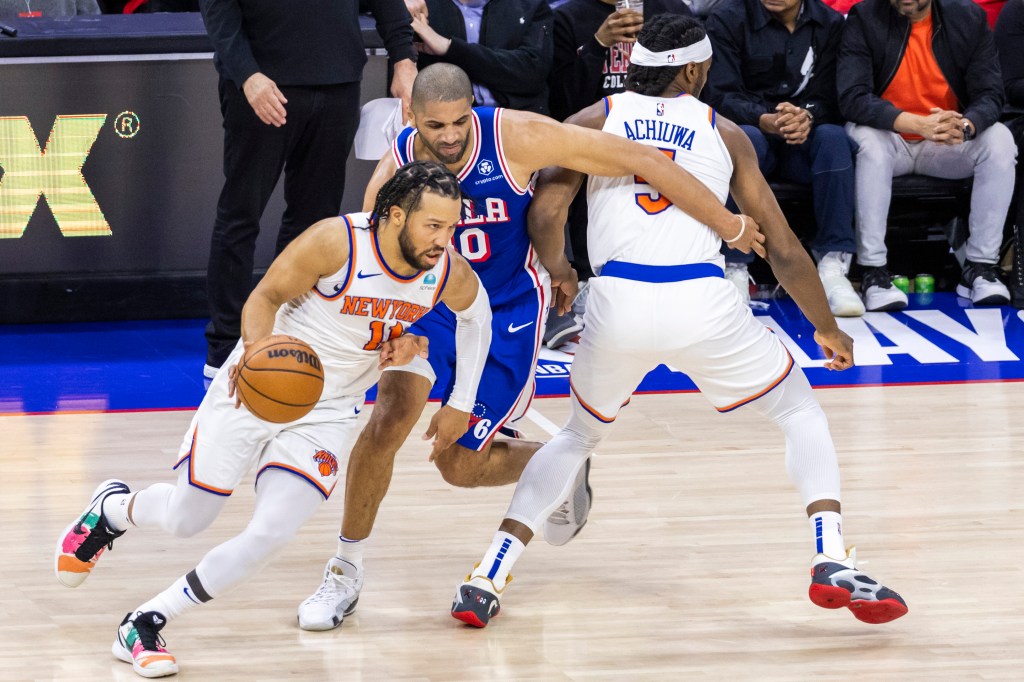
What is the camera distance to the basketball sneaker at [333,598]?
13.8 ft

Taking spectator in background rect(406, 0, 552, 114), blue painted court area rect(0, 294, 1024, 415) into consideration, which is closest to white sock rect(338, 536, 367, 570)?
blue painted court area rect(0, 294, 1024, 415)

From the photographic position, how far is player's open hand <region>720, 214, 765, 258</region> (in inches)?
169

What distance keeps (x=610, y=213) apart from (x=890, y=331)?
377cm

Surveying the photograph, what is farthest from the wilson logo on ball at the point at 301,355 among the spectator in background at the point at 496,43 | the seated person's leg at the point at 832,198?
the seated person's leg at the point at 832,198

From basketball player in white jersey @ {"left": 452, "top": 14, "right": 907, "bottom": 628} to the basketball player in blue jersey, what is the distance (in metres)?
0.11

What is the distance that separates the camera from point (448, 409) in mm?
4234

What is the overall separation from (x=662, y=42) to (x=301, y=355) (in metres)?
1.46

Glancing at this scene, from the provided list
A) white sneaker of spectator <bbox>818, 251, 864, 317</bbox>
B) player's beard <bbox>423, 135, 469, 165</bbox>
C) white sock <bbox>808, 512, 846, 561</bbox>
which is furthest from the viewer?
white sneaker of spectator <bbox>818, 251, 864, 317</bbox>

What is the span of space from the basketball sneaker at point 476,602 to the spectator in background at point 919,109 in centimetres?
444

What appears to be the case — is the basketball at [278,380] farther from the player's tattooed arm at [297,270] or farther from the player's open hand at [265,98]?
the player's open hand at [265,98]

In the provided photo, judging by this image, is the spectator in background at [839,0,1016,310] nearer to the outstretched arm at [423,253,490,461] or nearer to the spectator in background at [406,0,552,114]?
the spectator in background at [406,0,552,114]

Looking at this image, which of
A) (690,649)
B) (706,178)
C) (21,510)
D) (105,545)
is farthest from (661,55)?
(21,510)

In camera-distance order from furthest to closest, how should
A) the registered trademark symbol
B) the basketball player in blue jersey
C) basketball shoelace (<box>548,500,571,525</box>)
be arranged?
the registered trademark symbol < basketball shoelace (<box>548,500,571,525</box>) < the basketball player in blue jersey

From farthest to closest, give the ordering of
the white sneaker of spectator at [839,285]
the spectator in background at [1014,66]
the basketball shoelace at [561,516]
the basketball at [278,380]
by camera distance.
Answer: the spectator in background at [1014,66] < the white sneaker of spectator at [839,285] < the basketball shoelace at [561,516] < the basketball at [278,380]
